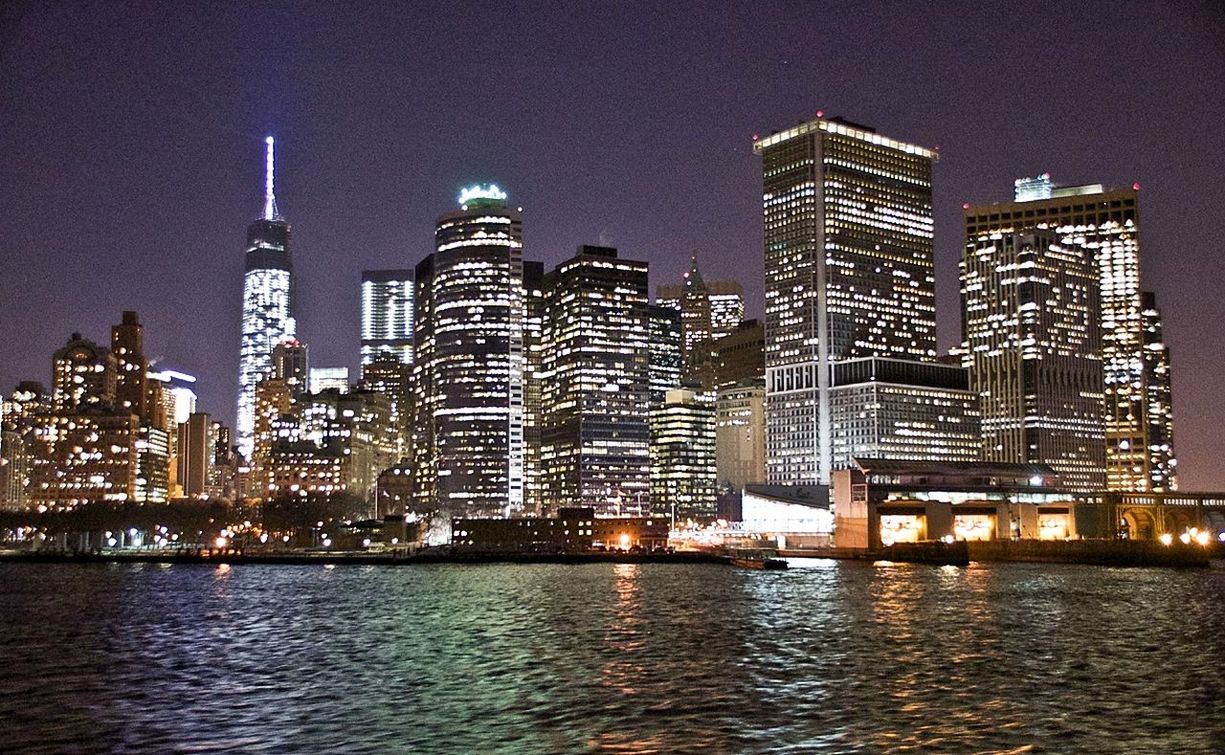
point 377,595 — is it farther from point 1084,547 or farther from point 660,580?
point 1084,547

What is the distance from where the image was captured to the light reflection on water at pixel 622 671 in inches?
1854

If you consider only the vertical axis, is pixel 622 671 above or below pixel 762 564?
above

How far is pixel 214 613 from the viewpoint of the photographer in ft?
333

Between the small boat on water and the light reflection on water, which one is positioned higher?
the light reflection on water

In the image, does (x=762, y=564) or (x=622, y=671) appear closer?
(x=622, y=671)

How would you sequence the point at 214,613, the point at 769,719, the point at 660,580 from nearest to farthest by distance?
1. the point at 769,719
2. the point at 214,613
3. the point at 660,580

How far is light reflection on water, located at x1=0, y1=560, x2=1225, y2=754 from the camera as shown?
1854 inches

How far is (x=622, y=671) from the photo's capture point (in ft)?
209

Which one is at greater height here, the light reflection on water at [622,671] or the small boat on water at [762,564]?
the light reflection on water at [622,671]

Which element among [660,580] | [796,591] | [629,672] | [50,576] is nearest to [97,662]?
[629,672]

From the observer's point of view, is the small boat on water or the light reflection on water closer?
the light reflection on water

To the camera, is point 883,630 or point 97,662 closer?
point 97,662

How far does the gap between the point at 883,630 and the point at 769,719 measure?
113 feet

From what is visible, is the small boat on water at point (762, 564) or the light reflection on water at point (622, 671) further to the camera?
the small boat on water at point (762, 564)
